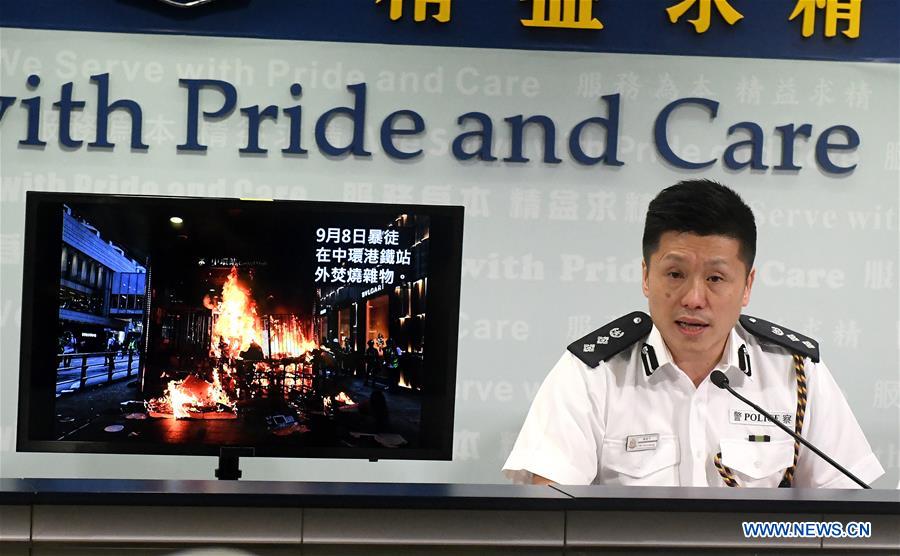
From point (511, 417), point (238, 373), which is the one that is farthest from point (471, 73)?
point (238, 373)

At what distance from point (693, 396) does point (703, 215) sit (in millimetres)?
424

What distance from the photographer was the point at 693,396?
7.18 ft

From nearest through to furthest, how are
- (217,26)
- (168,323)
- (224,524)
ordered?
(224,524)
(168,323)
(217,26)

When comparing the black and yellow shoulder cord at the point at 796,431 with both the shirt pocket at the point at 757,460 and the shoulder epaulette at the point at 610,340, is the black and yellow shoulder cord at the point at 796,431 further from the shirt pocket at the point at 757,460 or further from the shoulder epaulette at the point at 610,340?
the shoulder epaulette at the point at 610,340

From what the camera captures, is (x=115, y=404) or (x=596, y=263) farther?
(x=596, y=263)

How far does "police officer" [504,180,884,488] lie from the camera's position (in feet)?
6.97

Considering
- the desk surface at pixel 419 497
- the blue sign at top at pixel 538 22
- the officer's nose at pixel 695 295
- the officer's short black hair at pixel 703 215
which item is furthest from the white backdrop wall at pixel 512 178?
the desk surface at pixel 419 497

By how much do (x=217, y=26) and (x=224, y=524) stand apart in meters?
2.54

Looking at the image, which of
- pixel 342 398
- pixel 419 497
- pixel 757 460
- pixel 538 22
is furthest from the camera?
pixel 538 22

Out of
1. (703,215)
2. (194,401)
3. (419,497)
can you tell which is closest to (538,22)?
(703,215)

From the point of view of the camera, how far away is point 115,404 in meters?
2.21

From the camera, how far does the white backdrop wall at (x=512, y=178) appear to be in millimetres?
3301

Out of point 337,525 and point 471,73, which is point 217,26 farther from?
point 337,525

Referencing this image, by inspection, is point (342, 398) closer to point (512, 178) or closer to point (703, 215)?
point (703, 215)
